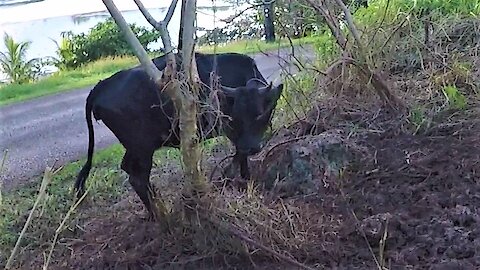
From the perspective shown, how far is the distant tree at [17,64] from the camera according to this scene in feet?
47.5

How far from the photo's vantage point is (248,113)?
4.94 metres

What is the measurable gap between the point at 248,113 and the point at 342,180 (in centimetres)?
106

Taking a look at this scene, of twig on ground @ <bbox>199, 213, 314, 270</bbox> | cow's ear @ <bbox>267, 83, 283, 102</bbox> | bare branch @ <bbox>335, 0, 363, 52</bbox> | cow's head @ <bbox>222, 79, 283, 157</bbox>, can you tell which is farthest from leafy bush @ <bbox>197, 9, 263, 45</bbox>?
twig on ground @ <bbox>199, 213, 314, 270</bbox>

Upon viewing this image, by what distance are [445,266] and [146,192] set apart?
1969 millimetres

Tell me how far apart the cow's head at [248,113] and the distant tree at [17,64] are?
10.4m

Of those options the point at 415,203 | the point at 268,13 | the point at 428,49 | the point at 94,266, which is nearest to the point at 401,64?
the point at 428,49

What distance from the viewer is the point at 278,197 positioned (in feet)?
17.2

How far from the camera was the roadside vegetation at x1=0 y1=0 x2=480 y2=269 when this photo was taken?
4.52 metres

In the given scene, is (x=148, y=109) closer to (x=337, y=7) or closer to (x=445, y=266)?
(x=445, y=266)

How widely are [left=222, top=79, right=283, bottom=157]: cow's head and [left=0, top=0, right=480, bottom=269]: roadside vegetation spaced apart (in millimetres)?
298

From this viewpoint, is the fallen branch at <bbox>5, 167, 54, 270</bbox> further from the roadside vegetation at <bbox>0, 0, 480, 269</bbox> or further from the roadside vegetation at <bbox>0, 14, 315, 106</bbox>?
the roadside vegetation at <bbox>0, 14, 315, 106</bbox>

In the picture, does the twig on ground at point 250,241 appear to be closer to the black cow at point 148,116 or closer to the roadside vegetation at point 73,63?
the black cow at point 148,116

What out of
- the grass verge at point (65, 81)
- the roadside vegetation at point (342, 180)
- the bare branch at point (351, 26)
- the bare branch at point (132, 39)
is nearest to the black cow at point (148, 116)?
the roadside vegetation at point (342, 180)

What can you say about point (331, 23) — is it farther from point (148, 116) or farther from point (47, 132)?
point (47, 132)
